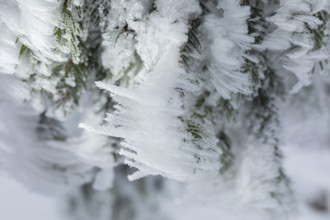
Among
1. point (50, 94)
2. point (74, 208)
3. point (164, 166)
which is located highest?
point (50, 94)

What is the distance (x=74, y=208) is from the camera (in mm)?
2562

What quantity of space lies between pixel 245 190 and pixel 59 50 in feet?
2.20

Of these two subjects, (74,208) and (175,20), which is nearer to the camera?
(175,20)

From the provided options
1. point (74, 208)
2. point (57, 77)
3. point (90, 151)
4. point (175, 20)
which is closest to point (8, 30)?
point (57, 77)

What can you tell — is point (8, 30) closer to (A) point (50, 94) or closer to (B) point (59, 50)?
(B) point (59, 50)

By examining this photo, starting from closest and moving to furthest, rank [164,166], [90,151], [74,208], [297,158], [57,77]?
[164,166] < [57,77] < [90,151] < [74,208] < [297,158]

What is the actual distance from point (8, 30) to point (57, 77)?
19 cm

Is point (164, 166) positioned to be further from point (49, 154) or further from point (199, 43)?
point (49, 154)

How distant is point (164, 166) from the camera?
2.75ft

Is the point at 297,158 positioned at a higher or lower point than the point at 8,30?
higher

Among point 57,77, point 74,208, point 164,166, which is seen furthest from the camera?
point 74,208

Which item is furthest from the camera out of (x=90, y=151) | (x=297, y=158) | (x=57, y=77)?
(x=297, y=158)

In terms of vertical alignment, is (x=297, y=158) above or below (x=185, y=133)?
above

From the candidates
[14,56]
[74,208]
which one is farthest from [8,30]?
[74,208]
